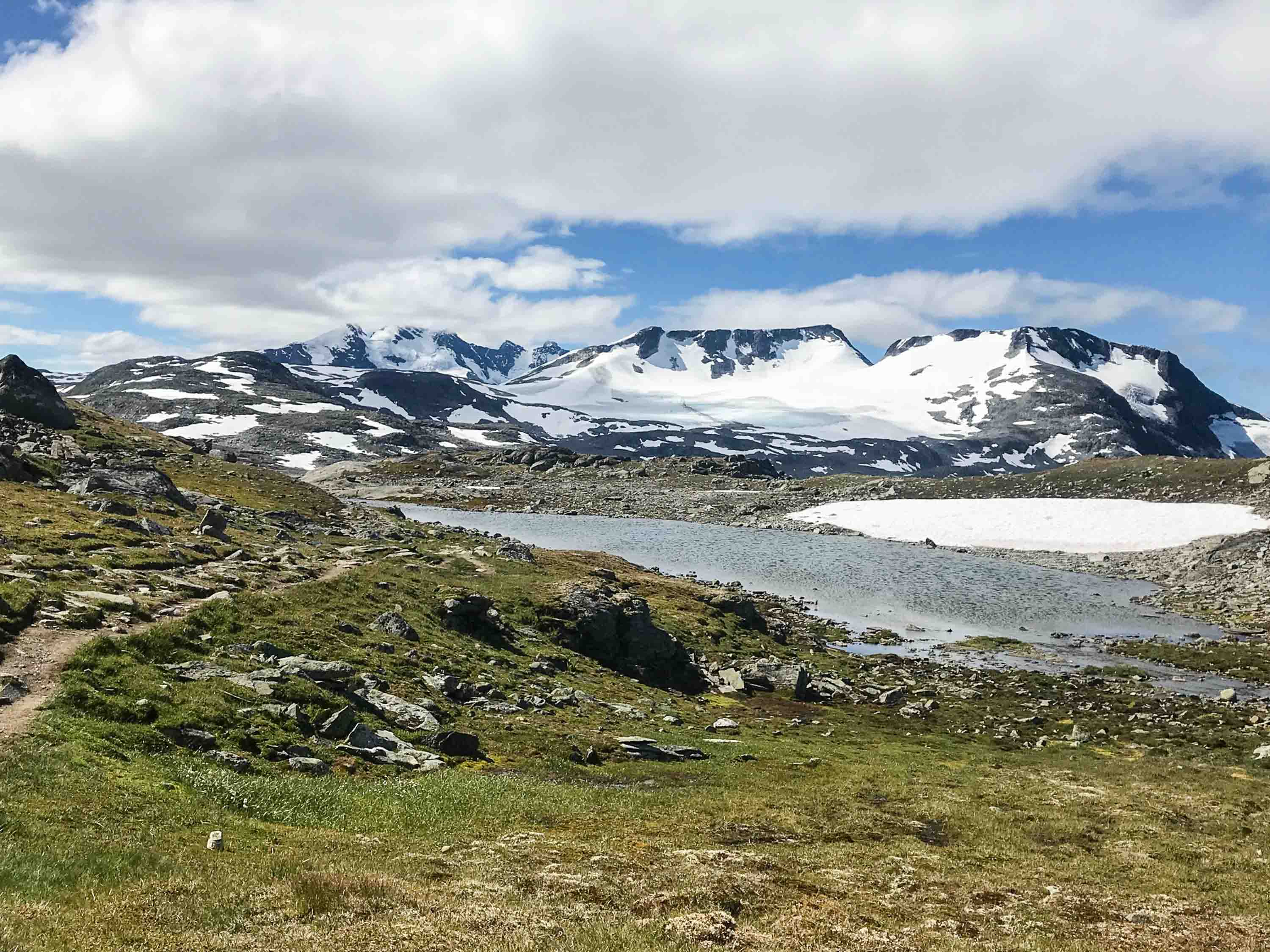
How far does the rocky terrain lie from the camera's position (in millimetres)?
14617

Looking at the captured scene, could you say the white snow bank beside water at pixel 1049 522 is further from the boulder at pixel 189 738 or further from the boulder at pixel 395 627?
the boulder at pixel 189 738

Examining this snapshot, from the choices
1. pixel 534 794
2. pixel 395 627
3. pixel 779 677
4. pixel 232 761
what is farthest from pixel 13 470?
pixel 779 677

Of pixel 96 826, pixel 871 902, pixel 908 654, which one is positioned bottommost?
pixel 908 654

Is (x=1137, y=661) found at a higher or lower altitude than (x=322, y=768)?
lower

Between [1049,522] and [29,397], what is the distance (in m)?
173

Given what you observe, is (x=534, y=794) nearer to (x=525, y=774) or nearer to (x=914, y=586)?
(x=525, y=774)

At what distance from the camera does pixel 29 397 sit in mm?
113188

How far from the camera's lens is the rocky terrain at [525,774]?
14.6 m

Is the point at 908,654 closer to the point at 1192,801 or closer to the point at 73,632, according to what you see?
the point at 1192,801

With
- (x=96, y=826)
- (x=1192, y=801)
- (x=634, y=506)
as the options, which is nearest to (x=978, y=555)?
(x=634, y=506)

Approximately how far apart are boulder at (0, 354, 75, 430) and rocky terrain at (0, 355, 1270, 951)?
6142cm

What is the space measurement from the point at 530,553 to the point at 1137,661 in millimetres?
57166

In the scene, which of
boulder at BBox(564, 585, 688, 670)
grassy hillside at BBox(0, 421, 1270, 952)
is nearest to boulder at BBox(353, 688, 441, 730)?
grassy hillside at BBox(0, 421, 1270, 952)

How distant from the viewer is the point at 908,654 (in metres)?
67.5
